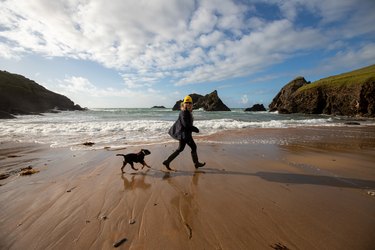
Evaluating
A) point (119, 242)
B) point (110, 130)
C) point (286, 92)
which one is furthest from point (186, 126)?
point (286, 92)

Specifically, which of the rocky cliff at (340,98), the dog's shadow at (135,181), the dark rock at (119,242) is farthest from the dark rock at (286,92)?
the dark rock at (119,242)

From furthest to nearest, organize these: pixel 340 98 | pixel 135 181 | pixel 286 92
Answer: pixel 286 92, pixel 340 98, pixel 135 181

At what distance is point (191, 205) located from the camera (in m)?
4.00

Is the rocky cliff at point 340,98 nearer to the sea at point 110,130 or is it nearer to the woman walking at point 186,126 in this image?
the sea at point 110,130

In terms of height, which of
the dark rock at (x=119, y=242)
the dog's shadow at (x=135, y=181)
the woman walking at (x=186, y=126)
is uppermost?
the woman walking at (x=186, y=126)

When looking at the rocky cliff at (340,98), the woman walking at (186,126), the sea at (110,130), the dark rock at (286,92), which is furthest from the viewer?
the dark rock at (286,92)

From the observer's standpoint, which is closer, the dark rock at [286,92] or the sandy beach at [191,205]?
the sandy beach at [191,205]

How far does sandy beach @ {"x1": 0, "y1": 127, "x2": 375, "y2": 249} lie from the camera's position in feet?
9.68

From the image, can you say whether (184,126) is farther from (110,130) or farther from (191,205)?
(110,130)

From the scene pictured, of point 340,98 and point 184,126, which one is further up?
point 340,98

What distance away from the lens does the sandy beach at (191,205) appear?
295 cm

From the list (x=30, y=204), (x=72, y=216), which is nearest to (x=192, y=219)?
(x=72, y=216)

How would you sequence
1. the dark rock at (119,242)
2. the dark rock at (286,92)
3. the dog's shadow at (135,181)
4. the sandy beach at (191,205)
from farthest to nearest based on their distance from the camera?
1. the dark rock at (286,92)
2. the dog's shadow at (135,181)
3. the sandy beach at (191,205)
4. the dark rock at (119,242)

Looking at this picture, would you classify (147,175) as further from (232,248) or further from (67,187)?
(232,248)
